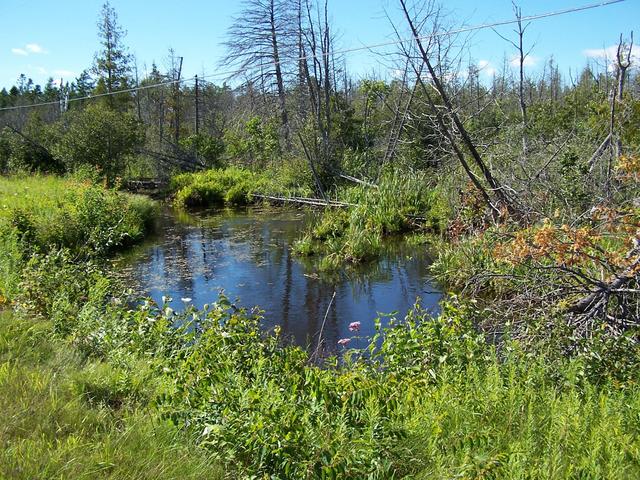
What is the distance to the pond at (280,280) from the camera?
7.86m

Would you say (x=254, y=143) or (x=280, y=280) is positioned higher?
(x=254, y=143)

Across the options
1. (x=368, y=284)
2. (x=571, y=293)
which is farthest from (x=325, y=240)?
(x=571, y=293)

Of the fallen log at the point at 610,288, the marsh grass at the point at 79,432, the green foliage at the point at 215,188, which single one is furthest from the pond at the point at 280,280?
the green foliage at the point at 215,188

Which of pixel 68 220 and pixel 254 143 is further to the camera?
pixel 254 143

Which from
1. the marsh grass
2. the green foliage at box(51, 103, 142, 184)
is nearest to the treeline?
the green foliage at box(51, 103, 142, 184)

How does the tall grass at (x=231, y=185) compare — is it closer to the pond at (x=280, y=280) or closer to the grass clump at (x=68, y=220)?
the pond at (x=280, y=280)

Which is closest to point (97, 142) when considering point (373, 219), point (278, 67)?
point (278, 67)

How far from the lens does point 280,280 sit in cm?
998

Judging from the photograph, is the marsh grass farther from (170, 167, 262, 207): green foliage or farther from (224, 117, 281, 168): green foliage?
(224, 117, 281, 168): green foliage

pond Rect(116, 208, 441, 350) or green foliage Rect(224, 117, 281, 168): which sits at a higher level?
green foliage Rect(224, 117, 281, 168)

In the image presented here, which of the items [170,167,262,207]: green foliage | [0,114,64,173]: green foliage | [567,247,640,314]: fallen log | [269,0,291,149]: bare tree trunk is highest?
[269,0,291,149]: bare tree trunk

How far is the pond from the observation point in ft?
25.8

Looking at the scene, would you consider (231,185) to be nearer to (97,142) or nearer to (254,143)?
(254,143)

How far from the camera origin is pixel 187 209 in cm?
1998
